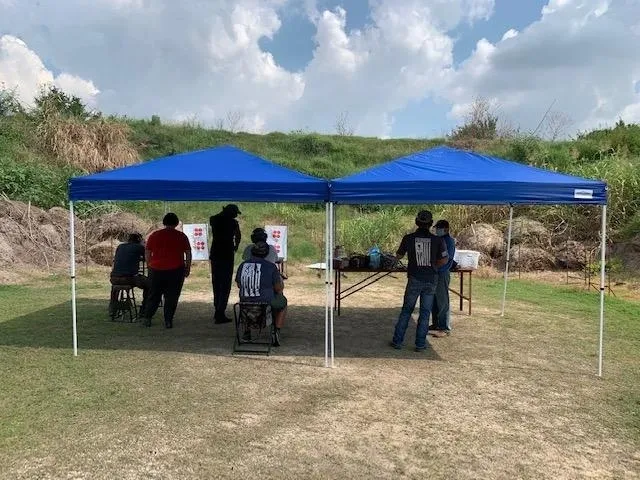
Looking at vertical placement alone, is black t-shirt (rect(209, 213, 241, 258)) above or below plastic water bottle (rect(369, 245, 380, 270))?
above

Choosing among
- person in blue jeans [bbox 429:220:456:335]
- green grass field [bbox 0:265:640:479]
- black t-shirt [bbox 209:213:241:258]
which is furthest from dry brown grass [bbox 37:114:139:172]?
person in blue jeans [bbox 429:220:456:335]

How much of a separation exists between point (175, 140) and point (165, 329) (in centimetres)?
2125

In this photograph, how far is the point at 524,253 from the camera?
14.8 m

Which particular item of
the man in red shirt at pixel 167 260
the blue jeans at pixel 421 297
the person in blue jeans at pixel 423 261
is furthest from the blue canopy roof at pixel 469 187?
the man in red shirt at pixel 167 260

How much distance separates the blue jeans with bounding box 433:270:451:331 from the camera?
7035mm

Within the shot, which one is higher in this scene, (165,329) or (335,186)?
(335,186)

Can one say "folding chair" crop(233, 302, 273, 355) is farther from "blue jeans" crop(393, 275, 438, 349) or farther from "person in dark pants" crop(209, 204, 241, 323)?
"blue jeans" crop(393, 275, 438, 349)

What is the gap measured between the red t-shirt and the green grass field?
2.81ft

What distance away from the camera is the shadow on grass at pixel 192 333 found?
620 centimetres

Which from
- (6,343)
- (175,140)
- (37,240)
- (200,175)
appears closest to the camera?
(200,175)

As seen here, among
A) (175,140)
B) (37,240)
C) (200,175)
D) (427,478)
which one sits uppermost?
(175,140)

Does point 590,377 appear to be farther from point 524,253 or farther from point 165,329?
point 524,253

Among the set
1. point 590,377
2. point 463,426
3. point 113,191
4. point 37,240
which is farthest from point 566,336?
point 37,240

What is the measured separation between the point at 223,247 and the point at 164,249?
0.78 metres
